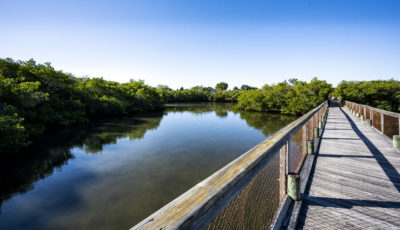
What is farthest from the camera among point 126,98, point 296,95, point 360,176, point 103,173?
point 126,98

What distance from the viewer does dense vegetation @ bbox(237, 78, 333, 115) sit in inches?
1080

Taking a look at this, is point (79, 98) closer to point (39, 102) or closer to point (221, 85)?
point (39, 102)

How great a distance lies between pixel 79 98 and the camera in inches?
946

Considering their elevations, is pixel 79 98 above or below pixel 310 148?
above

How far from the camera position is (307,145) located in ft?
13.5

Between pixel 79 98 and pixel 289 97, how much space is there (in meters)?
32.4

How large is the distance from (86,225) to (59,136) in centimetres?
1421

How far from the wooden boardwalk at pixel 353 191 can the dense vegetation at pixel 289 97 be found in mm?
26278

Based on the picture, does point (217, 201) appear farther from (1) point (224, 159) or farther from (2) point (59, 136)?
(2) point (59, 136)

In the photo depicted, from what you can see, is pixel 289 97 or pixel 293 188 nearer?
pixel 293 188

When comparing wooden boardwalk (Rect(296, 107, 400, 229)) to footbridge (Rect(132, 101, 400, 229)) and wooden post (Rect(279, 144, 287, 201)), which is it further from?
wooden post (Rect(279, 144, 287, 201))

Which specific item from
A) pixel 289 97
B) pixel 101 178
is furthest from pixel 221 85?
pixel 101 178

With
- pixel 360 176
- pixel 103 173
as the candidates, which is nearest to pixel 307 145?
pixel 360 176

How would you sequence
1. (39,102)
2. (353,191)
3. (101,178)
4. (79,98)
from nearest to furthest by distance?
(353,191)
(101,178)
(39,102)
(79,98)
